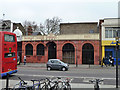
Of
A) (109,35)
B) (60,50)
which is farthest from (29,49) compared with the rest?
(109,35)

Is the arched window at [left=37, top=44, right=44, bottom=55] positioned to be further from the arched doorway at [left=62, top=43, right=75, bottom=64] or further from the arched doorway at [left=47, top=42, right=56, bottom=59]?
the arched doorway at [left=62, top=43, right=75, bottom=64]

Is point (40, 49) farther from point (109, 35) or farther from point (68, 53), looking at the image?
point (109, 35)

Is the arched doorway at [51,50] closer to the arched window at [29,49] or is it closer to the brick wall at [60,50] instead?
the brick wall at [60,50]

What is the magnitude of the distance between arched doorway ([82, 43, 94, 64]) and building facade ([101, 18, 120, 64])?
214 cm

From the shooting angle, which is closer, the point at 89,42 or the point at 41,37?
the point at 89,42

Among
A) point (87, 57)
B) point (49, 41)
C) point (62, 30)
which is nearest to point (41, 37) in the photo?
point (49, 41)

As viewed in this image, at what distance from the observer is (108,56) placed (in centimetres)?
2645

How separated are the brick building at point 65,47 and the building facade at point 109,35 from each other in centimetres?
108

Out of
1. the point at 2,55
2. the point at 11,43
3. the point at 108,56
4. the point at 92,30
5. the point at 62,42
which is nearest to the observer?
the point at 2,55

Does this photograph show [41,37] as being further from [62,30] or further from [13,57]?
[13,57]

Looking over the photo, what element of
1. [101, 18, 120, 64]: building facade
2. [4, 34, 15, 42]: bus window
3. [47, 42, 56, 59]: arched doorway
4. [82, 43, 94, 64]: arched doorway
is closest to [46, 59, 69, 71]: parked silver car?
[4, 34, 15, 42]: bus window

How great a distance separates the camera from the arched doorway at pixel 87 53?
27141 mm

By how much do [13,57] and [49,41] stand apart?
15746 millimetres

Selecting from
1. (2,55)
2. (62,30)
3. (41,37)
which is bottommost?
(2,55)
